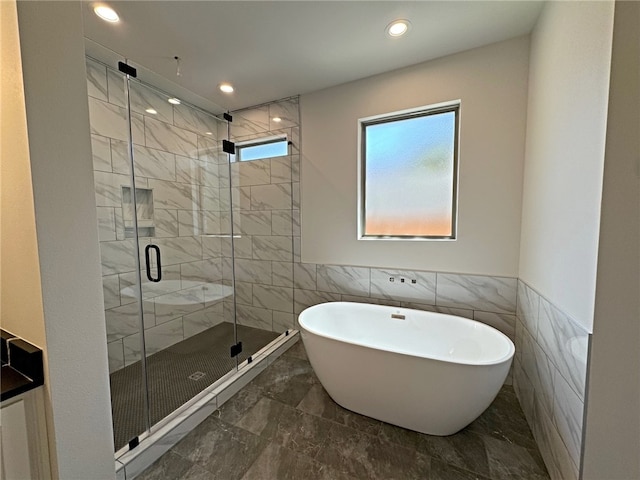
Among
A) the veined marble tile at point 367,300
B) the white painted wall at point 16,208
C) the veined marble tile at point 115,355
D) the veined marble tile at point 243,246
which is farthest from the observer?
the veined marble tile at point 243,246

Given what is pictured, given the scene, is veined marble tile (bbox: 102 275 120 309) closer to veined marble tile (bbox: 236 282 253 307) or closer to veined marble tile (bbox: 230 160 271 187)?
veined marble tile (bbox: 236 282 253 307)

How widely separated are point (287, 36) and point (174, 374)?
2885 millimetres

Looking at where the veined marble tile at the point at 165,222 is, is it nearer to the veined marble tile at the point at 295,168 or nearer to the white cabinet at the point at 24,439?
the veined marble tile at the point at 295,168

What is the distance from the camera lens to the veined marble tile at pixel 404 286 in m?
2.25

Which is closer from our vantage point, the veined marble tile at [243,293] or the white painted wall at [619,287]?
the white painted wall at [619,287]

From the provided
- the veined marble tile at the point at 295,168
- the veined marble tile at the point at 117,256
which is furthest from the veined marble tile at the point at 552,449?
the veined marble tile at the point at 117,256

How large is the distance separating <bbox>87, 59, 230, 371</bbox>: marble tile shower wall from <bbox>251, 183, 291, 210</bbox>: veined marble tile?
1.30 feet

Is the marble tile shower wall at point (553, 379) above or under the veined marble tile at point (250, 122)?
under

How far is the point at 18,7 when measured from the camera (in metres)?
0.73

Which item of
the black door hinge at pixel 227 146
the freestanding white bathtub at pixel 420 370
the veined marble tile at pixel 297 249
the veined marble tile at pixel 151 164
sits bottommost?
the freestanding white bathtub at pixel 420 370

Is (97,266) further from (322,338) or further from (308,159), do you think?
(308,159)

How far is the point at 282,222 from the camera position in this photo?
293cm

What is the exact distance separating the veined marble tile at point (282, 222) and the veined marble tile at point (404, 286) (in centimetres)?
108

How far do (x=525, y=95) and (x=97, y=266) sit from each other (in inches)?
111
